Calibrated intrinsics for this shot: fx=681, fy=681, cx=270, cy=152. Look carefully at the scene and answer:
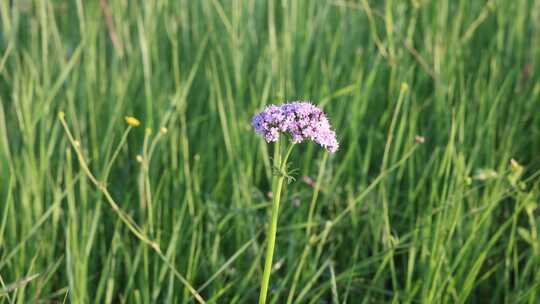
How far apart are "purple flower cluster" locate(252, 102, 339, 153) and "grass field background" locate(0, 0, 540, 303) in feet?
1.18

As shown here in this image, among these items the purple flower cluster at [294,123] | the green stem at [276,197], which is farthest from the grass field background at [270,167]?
the purple flower cluster at [294,123]

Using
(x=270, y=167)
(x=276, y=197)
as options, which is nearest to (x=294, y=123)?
(x=276, y=197)

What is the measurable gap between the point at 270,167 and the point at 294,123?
32 cm

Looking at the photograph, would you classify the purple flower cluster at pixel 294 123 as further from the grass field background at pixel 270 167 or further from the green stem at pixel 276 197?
the grass field background at pixel 270 167

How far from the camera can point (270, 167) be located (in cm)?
146

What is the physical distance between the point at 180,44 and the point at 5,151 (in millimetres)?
1019

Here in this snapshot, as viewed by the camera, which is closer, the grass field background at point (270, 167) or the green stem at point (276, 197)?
the green stem at point (276, 197)

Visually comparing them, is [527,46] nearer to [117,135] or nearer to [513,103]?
[513,103]

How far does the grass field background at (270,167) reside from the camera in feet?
5.42

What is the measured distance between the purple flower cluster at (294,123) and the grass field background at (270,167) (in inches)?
14.1

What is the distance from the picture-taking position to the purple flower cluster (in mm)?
1155

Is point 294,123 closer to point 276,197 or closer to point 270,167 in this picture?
point 276,197

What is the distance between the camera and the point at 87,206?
194 cm

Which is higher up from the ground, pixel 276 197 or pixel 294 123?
pixel 294 123
